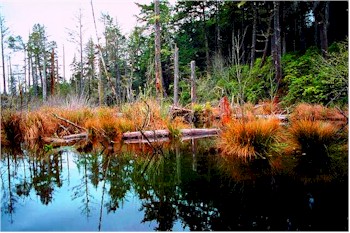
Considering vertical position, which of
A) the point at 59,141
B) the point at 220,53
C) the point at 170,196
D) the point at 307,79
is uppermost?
the point at 220,53

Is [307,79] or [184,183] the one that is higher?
[307,79]

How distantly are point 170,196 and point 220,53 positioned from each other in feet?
61.7

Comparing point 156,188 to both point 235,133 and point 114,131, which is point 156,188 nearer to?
point 235,133

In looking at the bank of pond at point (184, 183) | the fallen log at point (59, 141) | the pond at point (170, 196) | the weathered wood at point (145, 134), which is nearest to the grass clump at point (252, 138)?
the bank of pond at point (184, 183)

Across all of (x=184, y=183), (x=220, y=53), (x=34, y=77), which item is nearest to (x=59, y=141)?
(x=184, y=183)

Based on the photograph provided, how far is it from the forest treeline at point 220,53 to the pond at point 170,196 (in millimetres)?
1725

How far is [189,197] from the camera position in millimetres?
2527

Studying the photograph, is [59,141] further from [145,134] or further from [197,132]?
[197,132]

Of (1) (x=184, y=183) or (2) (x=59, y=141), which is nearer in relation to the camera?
(1) (x=184, y=183)

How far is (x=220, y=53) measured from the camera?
20.3 metres

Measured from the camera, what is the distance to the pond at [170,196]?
2039mm

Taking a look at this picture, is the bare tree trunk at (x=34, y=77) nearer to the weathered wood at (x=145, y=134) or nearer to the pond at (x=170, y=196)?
the weathered wood at (x=145, y=134)

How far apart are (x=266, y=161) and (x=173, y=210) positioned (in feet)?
6.10

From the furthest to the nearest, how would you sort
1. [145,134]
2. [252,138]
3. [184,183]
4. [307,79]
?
[307,79], [145,134], [252,138], [184,183]
